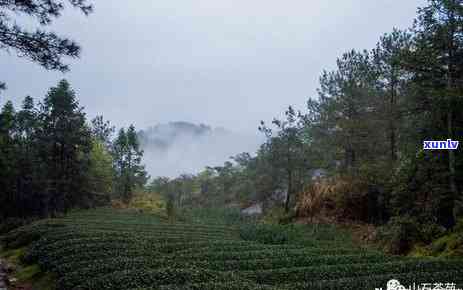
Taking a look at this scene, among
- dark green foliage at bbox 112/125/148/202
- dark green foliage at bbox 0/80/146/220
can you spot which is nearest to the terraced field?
dark green foliage at bbox 0/80/146/220

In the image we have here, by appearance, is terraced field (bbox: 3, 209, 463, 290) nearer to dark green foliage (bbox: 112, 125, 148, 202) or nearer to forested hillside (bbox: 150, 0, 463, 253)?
forested hillside (bbox: 150, 0, 463, 253)

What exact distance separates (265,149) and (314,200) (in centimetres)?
1302

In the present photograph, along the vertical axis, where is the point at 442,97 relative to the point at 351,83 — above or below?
below

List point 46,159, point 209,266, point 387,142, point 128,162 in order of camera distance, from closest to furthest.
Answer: point 209,266
point 387,142
point 46,159
point 128,162

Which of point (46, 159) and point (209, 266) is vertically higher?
point (46, 159)

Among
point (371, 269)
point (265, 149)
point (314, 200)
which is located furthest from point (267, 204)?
point (371, 269)

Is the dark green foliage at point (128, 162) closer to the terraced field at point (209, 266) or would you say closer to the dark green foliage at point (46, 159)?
the dark green foliage at point (46, 159)

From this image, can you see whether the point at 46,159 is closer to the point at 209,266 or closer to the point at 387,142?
the point at 209,266

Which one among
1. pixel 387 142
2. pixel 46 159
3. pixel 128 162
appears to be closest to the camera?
pixel 387 142

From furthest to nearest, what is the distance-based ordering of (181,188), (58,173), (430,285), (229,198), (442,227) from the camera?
(181,188), (229,198), (58,173), (442,227), (430,285)

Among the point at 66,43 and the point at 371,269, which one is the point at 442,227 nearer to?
the point at 371,269

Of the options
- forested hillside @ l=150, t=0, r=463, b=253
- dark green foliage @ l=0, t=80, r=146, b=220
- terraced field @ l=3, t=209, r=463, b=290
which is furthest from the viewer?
dark green foliage @ l=0, t=80, r=146, b=220

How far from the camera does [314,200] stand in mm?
30688

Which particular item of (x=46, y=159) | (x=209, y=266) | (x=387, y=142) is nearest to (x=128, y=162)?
(x=46, y=159)
